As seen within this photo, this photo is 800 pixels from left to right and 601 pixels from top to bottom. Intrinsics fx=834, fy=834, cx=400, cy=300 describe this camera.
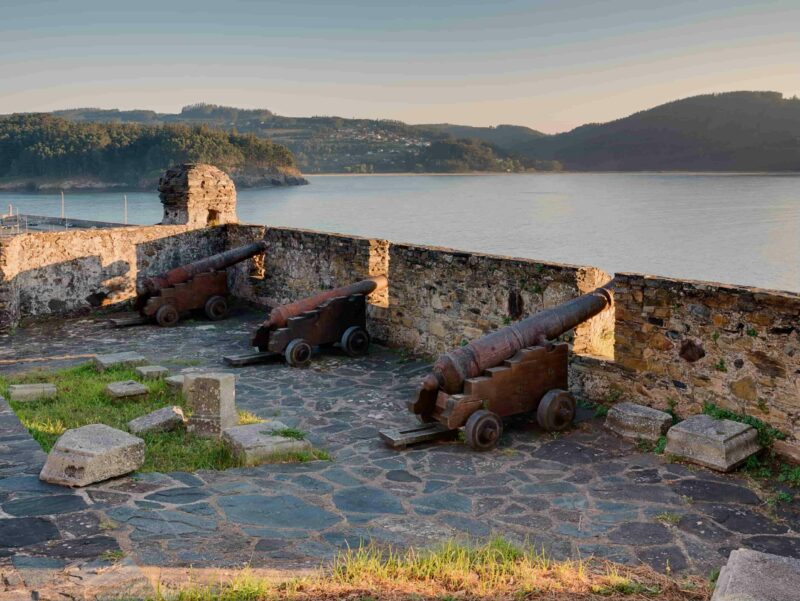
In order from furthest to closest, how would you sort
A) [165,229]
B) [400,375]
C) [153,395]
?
[165,229], [400,375], [153,395]

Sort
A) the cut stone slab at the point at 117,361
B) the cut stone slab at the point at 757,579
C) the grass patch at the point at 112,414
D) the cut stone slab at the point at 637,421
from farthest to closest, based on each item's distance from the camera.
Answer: the cut stone slab at the point at 117,361 < the cut stone slab at the point at 637,421 < the grass patch at the point at 112,414 < the cut stone slab at the point at 757,579

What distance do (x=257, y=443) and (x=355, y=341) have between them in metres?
3.91

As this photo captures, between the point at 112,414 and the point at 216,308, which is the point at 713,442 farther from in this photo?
the point at 216,308

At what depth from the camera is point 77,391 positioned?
25.8 ft

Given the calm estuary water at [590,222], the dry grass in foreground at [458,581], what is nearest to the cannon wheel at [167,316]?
the dry grass in foreground at [458,581]

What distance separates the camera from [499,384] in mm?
6664

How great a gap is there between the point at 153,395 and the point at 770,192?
110 metres

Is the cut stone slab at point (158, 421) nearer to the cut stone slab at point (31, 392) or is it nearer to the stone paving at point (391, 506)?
the stone paving at point (391, 506)

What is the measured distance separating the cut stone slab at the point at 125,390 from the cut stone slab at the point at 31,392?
0.51 metres

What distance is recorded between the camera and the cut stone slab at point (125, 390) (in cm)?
759

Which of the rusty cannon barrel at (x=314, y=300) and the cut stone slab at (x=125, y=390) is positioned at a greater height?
the rusty cannon barrel at (x=314, y=300)

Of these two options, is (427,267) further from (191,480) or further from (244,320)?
(191,480)

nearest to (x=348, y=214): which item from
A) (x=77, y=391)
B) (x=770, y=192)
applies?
(x=770, y=192)

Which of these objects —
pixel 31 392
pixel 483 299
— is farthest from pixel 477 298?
pixel 31 392
